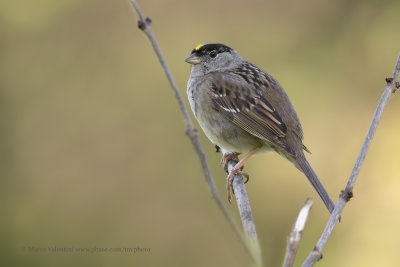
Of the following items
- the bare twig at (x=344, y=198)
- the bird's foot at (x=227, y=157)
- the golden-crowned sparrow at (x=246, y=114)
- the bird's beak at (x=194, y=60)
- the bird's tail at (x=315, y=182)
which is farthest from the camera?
the bird's beak at (x=194, y=60)

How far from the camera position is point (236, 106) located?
4.07 m

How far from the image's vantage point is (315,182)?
3.48m

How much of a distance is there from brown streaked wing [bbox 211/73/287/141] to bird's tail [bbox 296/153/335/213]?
0.84 feet

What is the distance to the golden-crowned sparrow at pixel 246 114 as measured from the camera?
12.7ft

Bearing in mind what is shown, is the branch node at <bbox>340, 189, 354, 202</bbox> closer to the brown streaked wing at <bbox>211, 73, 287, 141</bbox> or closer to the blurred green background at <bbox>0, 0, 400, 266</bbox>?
the brown streaked wing at <bbox>211, 73, 287, 141</bbox>

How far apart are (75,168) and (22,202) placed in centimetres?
63

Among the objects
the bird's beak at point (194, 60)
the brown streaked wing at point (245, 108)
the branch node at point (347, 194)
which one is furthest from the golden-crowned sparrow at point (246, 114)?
the branch node at point (347, 194)

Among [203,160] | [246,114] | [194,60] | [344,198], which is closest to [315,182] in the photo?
[246,114]

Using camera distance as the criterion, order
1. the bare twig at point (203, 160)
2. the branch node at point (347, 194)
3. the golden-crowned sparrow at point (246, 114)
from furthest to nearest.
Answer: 1. the golden-crowned sparrow at point (246, 114)
2. the branch node at point (347, 194)
3. the bare twig at point (203, 160)

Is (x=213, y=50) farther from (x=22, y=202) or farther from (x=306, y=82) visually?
(x=22, y=202)

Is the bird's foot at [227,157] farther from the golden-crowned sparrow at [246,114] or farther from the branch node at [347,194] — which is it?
the branch node at [347,194]

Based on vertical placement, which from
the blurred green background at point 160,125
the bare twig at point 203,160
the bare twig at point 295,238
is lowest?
the blurred green background at point 160,125

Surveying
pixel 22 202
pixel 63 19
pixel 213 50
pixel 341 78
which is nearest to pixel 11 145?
pixel 22 202

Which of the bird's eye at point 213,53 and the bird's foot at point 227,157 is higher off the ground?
the bird's eye at point 213,53
